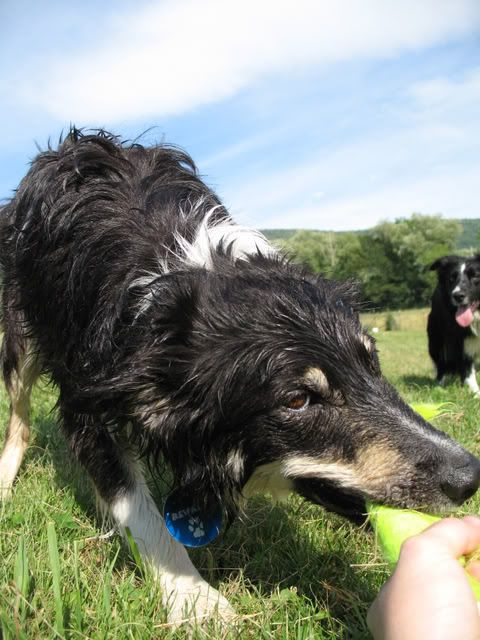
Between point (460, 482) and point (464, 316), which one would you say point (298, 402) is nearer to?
point (460, 482)

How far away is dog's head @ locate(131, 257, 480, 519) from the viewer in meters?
2.40

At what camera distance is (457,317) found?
10164mm

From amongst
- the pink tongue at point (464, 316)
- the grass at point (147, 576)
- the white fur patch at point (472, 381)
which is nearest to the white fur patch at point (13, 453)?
the grass at point (147, 576)

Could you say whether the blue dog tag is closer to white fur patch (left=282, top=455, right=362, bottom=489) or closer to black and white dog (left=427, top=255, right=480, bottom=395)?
white fur patch (left=282, top=455, right=362, bottom=489)

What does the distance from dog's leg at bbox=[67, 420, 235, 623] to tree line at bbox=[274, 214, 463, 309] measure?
199 feet

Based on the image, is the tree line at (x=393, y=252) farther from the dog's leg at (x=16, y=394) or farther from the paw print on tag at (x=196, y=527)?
the paw print on tag at (x=196, y=527)

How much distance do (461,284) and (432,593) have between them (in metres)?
9.51

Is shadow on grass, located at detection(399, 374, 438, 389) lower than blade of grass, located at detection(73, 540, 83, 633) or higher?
lower

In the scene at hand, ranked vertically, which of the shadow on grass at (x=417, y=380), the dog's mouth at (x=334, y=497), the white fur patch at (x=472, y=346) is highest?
the dog's mouth at (x=334, y=497)

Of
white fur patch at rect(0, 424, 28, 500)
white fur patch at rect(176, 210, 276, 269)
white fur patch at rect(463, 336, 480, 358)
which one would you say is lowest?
white fur patch at rect(463, 336, 480, 358)

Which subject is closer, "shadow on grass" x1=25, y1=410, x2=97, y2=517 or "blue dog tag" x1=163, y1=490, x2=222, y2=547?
"blue dog tag" x1=163, y1=490, x2=222, y2=547

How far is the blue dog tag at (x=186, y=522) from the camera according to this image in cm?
281

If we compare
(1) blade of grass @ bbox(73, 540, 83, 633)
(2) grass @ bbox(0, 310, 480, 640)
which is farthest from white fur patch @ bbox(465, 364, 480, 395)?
(1) blade of grass @ bbox(73, 540, 83, 633)

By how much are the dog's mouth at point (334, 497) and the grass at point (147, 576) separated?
0.93ft
